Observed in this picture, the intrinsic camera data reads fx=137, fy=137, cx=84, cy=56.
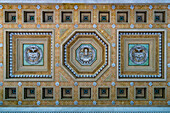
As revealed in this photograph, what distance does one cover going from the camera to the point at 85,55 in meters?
8.50

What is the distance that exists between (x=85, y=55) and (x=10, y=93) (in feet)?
17.4

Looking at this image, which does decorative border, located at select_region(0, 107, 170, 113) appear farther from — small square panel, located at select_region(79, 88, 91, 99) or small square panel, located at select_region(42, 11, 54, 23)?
small square panel, located at select_region(42, 11, 54, 23)

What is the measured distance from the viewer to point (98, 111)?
8016mm

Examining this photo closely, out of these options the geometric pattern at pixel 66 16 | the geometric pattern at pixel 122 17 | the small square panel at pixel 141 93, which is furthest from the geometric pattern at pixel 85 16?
the small square panel at pixel 141 93

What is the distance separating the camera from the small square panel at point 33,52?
8.44 metres

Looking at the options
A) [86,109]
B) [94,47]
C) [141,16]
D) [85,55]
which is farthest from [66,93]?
[141,16]

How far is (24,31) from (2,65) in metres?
2.46

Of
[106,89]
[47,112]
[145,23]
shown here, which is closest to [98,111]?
[106,89]

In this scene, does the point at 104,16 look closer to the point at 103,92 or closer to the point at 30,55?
the point at 103,92

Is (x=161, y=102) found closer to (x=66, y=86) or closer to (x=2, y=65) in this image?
(x=66, y=86)

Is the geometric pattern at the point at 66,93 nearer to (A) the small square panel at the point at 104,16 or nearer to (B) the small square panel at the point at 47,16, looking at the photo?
(B) the small square panel at the point at 47,16

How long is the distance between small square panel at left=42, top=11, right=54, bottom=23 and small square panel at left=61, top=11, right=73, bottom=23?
2.21 feet

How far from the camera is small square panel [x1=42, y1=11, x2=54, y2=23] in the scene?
8414 mm

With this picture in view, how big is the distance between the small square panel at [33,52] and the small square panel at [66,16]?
82.5 inches
